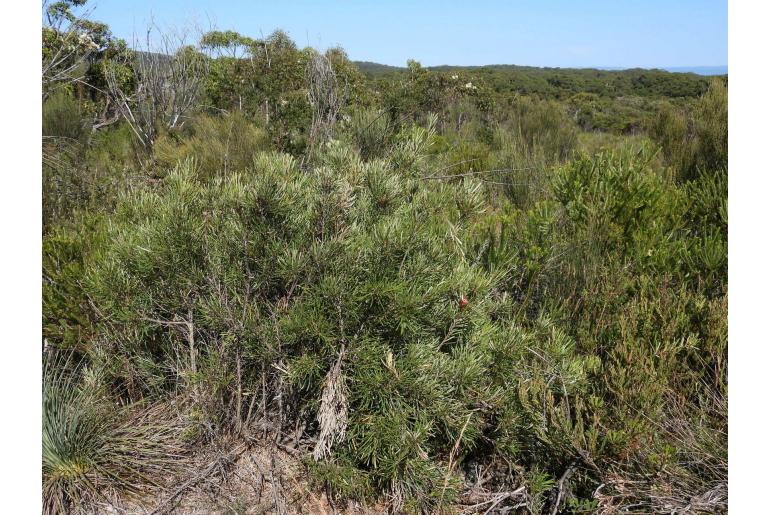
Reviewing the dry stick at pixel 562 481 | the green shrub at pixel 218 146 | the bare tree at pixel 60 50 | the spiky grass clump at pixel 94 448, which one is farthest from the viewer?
the green shrub at pixel 218 146

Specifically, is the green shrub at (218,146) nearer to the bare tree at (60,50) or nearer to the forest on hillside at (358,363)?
the bare tree at (60,50)

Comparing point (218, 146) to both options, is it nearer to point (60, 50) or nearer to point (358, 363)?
point (60, 50)

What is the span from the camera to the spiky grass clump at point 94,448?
251 cm

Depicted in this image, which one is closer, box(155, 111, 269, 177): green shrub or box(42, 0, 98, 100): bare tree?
box(42, 0, 98, 100): bare tree

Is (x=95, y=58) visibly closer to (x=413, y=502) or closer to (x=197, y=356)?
Answer: (x=197, y=356)

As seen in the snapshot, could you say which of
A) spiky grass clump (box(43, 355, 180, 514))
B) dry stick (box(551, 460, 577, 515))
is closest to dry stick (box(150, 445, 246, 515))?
spiky grass clump (box(43, 355, 180, 514))

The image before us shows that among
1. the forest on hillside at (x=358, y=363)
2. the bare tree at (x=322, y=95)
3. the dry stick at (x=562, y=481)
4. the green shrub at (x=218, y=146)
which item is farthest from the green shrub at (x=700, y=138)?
the green shrub at (x=218, y=146)

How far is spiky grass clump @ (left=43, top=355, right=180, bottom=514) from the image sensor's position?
8.23 ft

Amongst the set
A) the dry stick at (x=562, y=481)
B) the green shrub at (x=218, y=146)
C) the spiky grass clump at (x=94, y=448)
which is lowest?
the dry stick at (x=562, y=481)

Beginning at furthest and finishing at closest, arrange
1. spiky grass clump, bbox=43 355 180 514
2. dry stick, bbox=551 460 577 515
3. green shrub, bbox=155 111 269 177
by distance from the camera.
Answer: green shrub, bbox=155 111 269 177 → dry stick, bbox=551 460 577 515 → spiky grass clump, bbox=43 355 180 514

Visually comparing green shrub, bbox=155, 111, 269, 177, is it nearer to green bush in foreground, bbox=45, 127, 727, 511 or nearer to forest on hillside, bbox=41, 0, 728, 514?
forest on hillside, bbox=41, 0, 728, 514

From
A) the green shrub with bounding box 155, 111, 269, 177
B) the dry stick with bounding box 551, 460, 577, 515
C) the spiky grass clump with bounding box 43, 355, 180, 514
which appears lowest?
the dry stick with bounding box 551, 460, 577, 515

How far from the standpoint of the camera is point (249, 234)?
2.64 m
